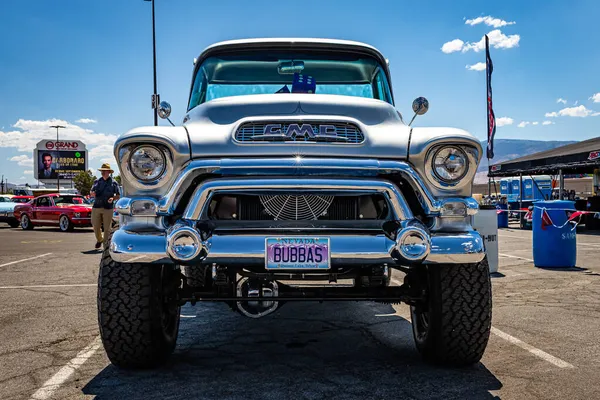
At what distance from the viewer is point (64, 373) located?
3271 millimetres

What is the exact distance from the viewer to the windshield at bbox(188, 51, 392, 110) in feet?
14.6

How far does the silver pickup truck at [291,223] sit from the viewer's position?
2832 millimetres

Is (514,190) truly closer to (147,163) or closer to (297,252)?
(297,252)

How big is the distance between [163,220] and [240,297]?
2.03 ft

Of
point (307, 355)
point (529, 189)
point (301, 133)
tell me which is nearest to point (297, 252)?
point (301, 133)

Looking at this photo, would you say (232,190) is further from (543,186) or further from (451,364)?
(543,186)

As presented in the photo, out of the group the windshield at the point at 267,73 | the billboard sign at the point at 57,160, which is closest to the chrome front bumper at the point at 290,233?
the windshield at the point at 267,73

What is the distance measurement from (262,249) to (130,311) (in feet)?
2.97

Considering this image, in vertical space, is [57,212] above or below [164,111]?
below

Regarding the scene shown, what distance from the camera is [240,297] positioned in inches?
126

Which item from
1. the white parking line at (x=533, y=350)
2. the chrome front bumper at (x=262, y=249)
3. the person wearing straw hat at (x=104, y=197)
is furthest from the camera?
the person wearing straw hat at (x=104, y=197)

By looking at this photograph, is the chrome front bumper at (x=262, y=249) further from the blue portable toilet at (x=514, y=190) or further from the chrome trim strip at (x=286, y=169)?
the blue portable toilet at (x=514, y=190)

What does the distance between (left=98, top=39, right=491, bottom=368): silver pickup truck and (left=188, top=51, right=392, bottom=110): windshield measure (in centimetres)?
92

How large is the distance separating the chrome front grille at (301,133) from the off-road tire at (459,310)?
0.90 meters
